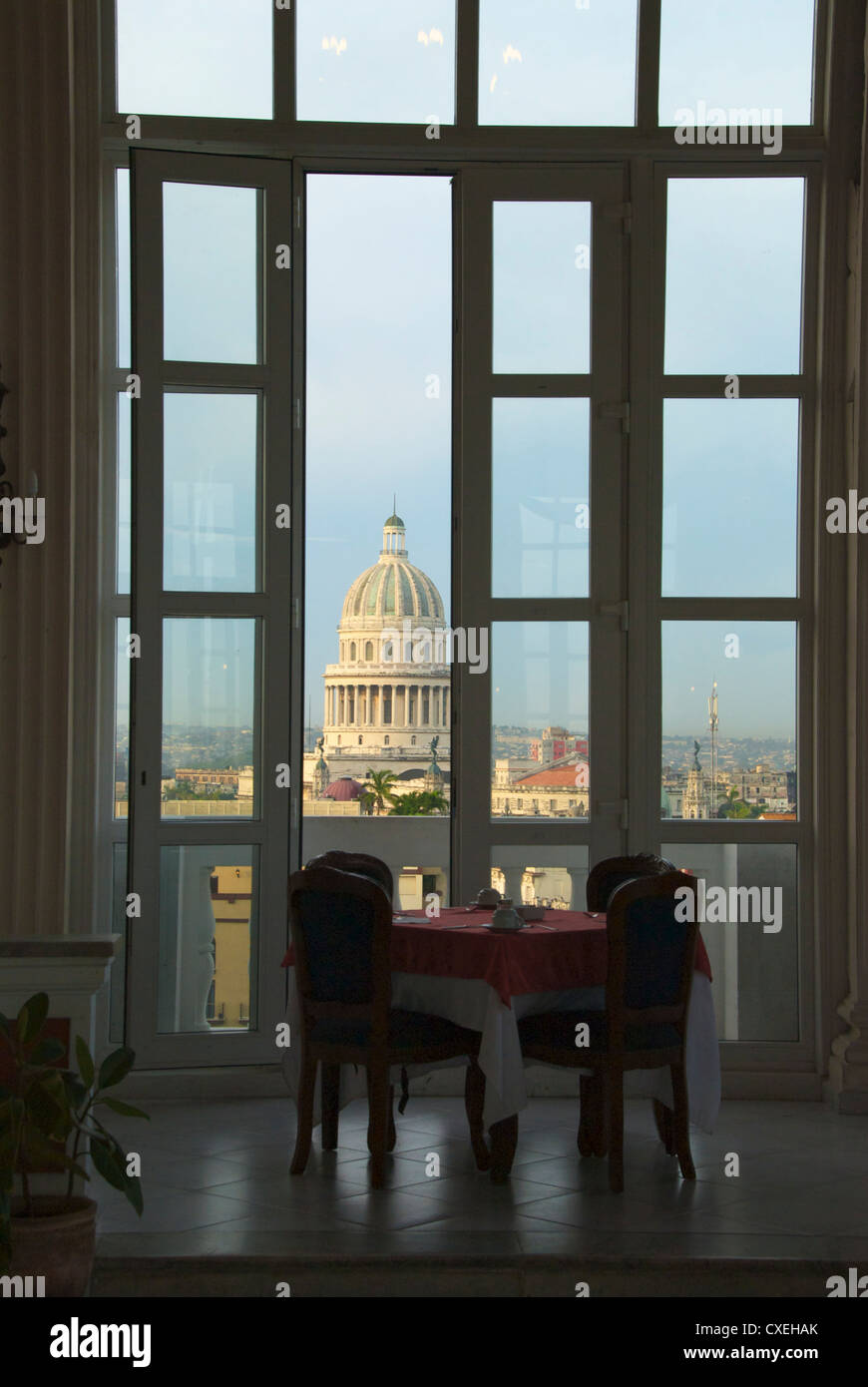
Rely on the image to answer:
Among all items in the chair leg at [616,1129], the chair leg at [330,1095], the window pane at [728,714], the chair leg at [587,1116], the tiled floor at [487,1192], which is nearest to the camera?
the tiled floor at [487,1192]

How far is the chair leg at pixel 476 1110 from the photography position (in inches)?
170

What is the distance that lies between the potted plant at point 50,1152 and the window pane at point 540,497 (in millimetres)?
2917

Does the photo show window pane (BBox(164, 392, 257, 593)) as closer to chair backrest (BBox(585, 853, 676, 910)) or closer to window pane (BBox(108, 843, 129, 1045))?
window pane (BBox(108, 843, 129, 1045))

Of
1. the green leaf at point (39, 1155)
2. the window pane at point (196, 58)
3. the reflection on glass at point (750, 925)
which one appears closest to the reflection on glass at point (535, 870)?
the reflection on glass at point (750, 925)

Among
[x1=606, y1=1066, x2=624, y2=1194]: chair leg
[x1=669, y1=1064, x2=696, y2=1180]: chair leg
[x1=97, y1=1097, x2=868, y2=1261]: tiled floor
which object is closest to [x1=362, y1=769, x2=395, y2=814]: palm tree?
[x1=97, y1=1097, x2=868, y2=1261]: tiled floor

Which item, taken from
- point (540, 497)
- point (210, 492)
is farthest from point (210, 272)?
point (540, 497)

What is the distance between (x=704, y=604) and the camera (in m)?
5.60

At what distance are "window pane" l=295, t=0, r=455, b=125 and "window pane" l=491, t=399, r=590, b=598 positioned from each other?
1286 millimetres

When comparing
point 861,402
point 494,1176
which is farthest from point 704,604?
point 494,1176

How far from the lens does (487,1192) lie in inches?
158

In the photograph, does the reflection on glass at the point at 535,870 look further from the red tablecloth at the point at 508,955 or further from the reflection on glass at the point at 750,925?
the red tablecloth at the point at 508,955

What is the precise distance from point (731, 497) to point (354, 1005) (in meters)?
2.72
